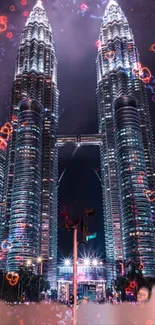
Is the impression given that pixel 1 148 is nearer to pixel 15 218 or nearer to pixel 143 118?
pixel 15 218

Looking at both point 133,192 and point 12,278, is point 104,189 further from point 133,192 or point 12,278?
point 12,278

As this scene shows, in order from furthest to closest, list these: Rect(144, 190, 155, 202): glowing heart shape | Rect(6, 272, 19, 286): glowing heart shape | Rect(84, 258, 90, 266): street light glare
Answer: Rect(84, 258, 90, 266): street light glare
Rect(144, 190, 155, 202): glowing heart shape
Rect(6, 272, 19, 286): glowing heart shape

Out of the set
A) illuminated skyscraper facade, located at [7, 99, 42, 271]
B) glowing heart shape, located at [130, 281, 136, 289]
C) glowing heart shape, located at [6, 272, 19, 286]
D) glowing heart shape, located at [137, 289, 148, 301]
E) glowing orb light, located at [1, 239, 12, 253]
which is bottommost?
glowing heart shape, located at [137, 289, 148, 301]

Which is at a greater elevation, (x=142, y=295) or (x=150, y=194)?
(x=150, y=194)

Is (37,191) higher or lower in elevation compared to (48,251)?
higher

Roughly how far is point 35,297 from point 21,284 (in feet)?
32.4

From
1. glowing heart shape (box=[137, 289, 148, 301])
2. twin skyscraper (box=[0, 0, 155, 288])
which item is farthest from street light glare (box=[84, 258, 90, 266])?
glowing heart shape (box=[137, 289, 148, 301])

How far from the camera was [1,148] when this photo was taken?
7795 inches

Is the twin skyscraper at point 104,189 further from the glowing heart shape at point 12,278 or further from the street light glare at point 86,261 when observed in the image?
the glowing heart shape at point 12,278

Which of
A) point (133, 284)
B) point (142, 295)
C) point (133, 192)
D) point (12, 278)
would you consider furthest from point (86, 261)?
point (12, 278)

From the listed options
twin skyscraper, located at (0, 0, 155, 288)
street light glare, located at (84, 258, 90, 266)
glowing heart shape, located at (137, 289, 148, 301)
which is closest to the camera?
glowing heart shape, located at (137, 289, 148, 301)

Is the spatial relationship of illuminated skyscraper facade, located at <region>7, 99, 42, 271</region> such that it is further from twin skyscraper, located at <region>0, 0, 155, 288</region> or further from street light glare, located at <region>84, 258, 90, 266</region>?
street light glare, located at <region>84, 258, 90, 266</region>

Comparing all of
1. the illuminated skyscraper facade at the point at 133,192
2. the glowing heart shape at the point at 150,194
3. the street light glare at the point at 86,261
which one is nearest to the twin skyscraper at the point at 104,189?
the illuminated skyscraper facade at the point at 133,192

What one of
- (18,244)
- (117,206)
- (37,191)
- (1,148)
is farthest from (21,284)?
(1,148)
